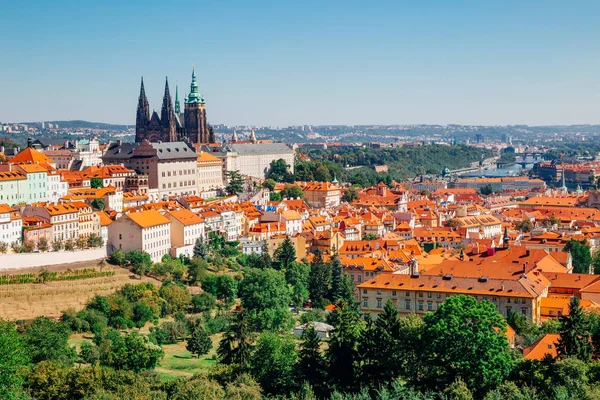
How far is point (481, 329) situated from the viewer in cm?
3122

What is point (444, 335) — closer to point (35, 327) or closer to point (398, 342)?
point (398, 342)

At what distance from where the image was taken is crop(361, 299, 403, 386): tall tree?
32125 millimetres

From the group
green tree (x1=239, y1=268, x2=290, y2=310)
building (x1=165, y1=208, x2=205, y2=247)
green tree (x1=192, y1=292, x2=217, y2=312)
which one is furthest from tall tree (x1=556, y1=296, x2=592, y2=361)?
building (x1=165, y1=208, x2=205, y2=247)

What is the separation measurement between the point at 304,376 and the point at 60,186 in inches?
1483

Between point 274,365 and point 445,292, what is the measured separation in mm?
12292

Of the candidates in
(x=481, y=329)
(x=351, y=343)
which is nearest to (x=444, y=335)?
(x=481, y=329)

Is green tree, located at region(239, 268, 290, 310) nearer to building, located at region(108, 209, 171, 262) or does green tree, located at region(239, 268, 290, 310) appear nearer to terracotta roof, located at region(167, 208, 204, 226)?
building, located at region(108, 209, 171, 262)

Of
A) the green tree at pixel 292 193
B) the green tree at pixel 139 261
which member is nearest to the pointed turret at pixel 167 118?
the green tree at pixel 292 193

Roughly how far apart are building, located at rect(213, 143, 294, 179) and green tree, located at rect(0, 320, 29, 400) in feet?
206

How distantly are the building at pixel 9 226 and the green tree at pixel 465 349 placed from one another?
28.1 meters

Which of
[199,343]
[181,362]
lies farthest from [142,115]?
[181,362]

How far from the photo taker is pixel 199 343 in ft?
140

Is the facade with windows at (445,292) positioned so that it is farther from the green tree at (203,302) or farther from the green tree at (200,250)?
the green tree at (200,250)

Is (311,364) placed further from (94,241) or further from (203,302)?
(94,241)
